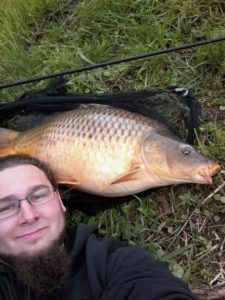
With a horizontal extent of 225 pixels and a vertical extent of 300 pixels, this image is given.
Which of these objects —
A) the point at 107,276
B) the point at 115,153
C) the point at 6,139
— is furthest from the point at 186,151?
the point at 6,139

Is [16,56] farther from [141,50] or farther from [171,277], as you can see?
[171,277]

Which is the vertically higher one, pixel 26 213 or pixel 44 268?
pixel 26 213

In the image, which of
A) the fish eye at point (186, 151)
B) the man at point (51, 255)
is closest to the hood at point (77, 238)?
the man at point (51, 255)

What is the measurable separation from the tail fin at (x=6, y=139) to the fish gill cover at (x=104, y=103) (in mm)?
143

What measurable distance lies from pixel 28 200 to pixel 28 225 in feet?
0.42

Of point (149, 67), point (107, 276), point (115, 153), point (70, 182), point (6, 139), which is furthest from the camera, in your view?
point (149, 67)

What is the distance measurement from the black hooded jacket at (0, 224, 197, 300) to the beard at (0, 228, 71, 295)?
0.03 m

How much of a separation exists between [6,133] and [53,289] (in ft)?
3.10

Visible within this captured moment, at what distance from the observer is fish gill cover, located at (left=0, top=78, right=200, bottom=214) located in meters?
2.80

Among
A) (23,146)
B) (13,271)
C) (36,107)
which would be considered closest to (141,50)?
(36,107)

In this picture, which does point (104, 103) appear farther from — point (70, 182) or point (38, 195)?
point (38, 195)

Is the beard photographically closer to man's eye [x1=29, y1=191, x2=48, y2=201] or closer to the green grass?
man's eye [x1=29, y1=191, x2=48, y2=201]

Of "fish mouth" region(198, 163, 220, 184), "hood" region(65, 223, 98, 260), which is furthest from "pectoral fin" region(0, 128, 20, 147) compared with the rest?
"fish mouth" region(198, 163, 220, 184)

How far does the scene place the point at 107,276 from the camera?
2189mm
